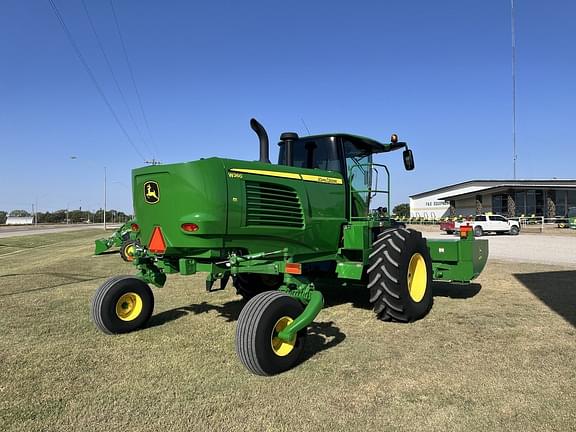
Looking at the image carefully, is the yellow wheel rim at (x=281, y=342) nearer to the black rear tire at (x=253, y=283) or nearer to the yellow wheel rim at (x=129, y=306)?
the yellow wheel rim at (x=129, y=306)

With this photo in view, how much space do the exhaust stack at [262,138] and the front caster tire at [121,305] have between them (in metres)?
2.27

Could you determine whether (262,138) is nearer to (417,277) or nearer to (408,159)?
(408,159)

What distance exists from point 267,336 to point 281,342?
0.28 meters

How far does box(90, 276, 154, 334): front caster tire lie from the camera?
534 cm

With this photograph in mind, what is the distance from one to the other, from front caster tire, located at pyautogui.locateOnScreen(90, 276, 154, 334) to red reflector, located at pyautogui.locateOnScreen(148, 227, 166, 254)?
86 cm

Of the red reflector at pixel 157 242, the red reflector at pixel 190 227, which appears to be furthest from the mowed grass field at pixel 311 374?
the red reflector at pixel 190 227

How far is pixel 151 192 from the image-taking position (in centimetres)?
501

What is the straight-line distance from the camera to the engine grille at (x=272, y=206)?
4.95m

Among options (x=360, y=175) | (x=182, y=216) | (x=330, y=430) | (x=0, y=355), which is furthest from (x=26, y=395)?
(x=360, y=175)

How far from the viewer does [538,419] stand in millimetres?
3150

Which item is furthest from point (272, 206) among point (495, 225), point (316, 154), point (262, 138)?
point (495, 225)

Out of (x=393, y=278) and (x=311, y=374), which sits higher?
(x=393, y=278)

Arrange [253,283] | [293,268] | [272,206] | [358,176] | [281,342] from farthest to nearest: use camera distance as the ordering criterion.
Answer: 1. [253,283]
2. [358,176]
3. [272,206]
4. [293,268]
5. [281,342]

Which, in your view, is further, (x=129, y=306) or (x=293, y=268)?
(x=129, y=306)
